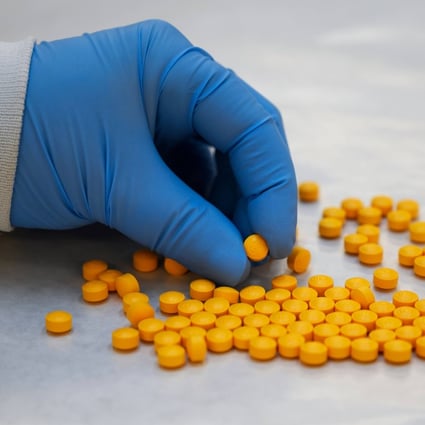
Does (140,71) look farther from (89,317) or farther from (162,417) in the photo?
(162,417)

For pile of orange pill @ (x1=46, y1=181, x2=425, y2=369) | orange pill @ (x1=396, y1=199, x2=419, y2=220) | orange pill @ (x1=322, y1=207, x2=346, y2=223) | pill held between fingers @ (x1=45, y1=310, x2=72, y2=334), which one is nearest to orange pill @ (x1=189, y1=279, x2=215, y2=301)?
pile of orange pill @ (x1=46, y1=181, x2=425, y2=369)

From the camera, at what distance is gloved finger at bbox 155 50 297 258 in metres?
1.50

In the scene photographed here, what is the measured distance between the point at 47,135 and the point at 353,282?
1.81ft

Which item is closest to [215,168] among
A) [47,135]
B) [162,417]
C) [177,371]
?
[47,135]

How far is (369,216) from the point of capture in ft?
5.92

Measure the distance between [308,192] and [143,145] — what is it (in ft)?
1.79

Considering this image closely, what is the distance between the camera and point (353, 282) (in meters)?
1.52

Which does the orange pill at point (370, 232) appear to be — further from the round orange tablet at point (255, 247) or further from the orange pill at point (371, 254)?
the round orange tablet at point (255, 247)

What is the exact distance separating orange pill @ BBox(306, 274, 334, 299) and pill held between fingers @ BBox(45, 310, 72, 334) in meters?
0.40

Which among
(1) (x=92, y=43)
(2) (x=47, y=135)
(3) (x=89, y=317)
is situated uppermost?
(1) (x=92, y=43)

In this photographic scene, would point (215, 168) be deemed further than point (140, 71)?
Yes

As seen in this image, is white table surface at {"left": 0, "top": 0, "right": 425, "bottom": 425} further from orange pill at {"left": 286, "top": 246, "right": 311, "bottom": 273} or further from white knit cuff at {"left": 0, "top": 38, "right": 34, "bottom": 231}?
white knit cuff at {"left": 0, "top": 38, "right": 34, "bottom": 231}

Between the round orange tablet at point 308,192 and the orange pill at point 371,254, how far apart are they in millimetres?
298

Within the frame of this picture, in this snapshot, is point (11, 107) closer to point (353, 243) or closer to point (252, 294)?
point (252, 294)
